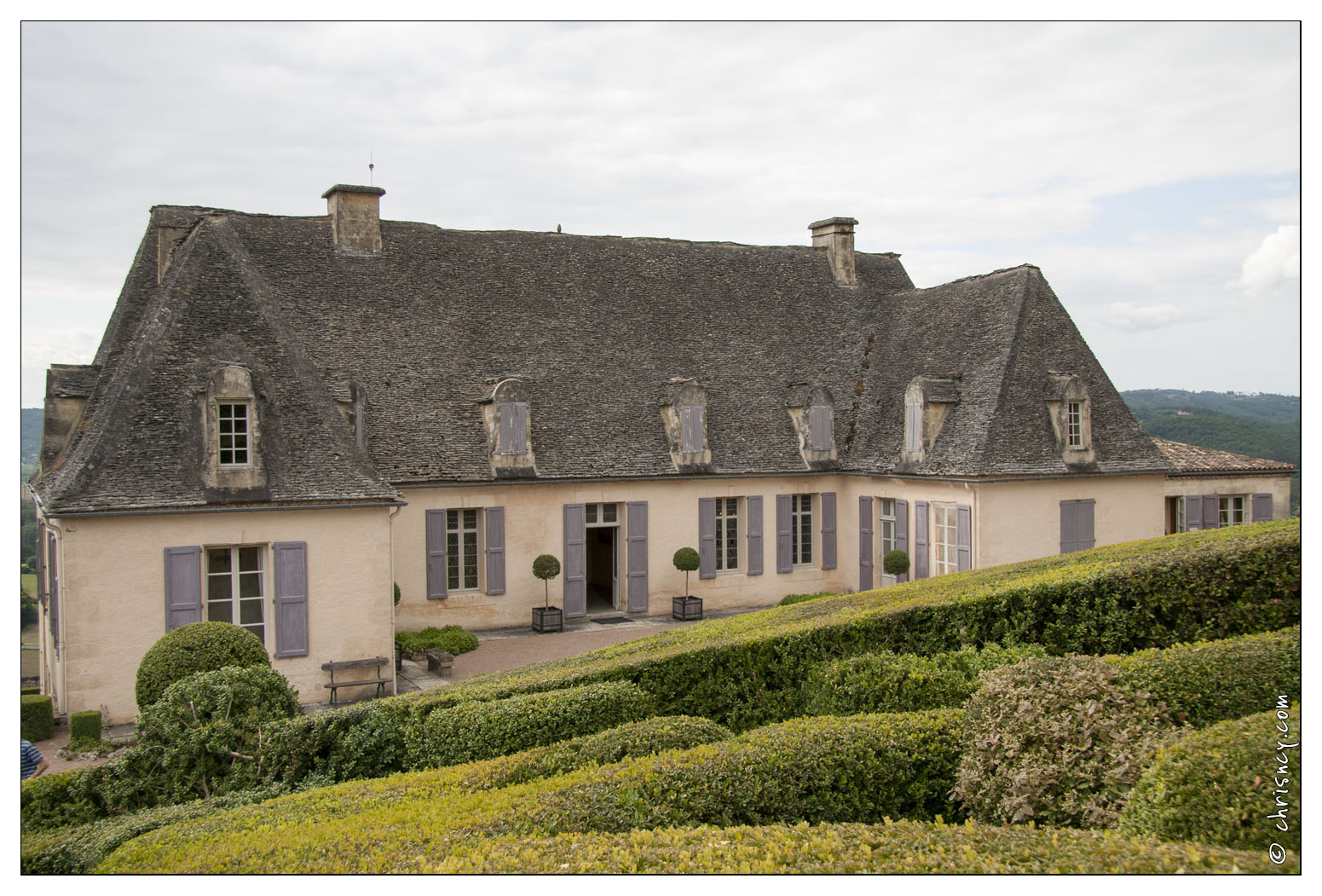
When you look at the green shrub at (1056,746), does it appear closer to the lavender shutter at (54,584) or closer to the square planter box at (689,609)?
the lavender shutter at (54,584)

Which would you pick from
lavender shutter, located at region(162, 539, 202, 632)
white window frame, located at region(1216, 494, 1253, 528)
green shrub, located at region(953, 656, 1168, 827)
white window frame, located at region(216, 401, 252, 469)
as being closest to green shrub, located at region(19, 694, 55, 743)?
lavender shutter, located at region(162, 539, 202, 632)

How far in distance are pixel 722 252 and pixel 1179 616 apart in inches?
756

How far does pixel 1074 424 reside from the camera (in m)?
22.2

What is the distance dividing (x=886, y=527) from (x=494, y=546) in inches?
353

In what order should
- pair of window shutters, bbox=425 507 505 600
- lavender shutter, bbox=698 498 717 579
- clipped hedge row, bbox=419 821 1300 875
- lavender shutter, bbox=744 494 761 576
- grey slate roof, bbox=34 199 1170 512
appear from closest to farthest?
clipped hedge row, bbox=419 821 1300 875 < grey slate roof, bbox=34 199 1170 512 < pair of window shutters, bbox=425 507 505 600 < lavender shutter, bbox=698 498 717 579 < lavender shutter, bbox=744 494 761 576

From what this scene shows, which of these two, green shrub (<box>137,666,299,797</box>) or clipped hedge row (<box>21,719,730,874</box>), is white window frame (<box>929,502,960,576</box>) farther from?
green shrub (<box>137,666,299,797</box>)

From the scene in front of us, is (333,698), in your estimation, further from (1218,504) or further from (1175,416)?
(1175,416)

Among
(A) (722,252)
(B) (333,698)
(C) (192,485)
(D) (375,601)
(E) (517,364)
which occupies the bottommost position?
(B) (333,698)

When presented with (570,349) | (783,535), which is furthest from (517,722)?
(570,349)

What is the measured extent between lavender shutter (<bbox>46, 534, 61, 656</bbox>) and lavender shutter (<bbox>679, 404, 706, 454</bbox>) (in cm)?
1072

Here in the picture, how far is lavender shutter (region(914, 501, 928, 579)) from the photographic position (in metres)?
21.9

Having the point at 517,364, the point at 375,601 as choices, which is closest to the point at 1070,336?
the point at 517,364

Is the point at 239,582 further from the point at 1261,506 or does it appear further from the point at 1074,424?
the point at 1261,506

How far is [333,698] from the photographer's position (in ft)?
Answer: 52.7
